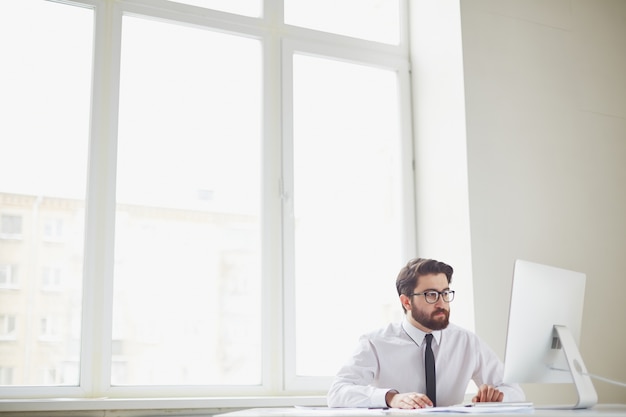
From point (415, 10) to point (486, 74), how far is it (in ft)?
2.04

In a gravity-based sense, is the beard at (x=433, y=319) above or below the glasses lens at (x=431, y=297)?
below

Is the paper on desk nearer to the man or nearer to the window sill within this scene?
the man

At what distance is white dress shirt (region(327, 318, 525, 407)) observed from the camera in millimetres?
2809

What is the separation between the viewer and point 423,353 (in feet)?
9.31

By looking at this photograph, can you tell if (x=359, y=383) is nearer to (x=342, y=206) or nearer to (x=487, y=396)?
(x=487, y=396)

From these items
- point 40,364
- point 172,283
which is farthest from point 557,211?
point 40,364

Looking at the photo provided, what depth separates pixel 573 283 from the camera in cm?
254

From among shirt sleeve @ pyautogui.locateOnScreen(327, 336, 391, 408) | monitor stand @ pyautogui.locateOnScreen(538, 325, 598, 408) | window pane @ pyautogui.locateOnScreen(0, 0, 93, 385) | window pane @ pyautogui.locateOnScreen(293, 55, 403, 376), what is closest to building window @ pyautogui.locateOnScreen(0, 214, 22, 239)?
window pane @ pyautogui.locateOnScreen(0, 0, 93, 385)

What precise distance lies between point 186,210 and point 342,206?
78 cm

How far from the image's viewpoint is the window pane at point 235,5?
12.2ft

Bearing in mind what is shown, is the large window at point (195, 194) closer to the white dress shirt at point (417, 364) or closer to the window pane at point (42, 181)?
the window pane at point (42, 181)

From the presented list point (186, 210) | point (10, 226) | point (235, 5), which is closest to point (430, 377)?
point (186, 210)

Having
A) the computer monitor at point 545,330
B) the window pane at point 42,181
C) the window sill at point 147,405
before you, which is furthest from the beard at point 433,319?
A: the window pane at point 42,181

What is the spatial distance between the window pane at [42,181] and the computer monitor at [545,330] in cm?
179
